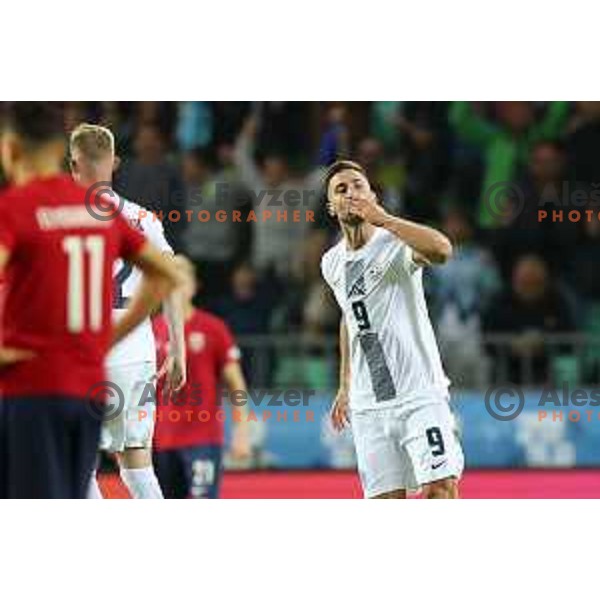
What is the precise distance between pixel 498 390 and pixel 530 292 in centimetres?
74

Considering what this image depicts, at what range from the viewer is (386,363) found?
8719 mm

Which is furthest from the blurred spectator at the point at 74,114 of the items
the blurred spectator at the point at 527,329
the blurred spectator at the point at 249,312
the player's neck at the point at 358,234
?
the blurred spectator at the point at 527,329

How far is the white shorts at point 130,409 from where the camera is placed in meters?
9.03

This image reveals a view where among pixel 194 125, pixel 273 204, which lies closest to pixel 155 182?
pixel 194 125

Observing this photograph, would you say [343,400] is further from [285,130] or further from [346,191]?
[285,130]

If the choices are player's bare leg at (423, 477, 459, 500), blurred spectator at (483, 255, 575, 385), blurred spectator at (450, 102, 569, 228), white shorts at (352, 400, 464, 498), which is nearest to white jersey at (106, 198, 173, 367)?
white shorts at (352, 400, 464, 498)

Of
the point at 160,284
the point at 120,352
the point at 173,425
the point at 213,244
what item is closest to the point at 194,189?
the point at 213,244

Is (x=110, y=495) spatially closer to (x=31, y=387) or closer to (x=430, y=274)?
(x=430, y=274)

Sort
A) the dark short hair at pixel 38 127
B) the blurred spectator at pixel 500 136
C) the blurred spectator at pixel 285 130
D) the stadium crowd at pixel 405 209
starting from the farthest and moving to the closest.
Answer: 1. the blurred spectator at pixel 500 136
2. the blurred spectator at pixel 285 130
3. the stadium crowd at pixel 405 209
4. the dark short hair at pixel 38 127

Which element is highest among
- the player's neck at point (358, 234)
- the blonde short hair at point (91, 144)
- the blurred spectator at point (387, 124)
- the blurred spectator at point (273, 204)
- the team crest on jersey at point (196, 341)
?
the blurred spectator at point (387, 124)

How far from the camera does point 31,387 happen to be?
6121 millimetres

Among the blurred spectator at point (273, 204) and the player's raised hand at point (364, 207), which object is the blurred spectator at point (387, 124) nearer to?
the blurred spectator at point (273, 204)

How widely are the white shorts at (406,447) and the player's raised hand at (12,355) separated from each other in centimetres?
282

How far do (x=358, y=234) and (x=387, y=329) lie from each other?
0.49 metres
